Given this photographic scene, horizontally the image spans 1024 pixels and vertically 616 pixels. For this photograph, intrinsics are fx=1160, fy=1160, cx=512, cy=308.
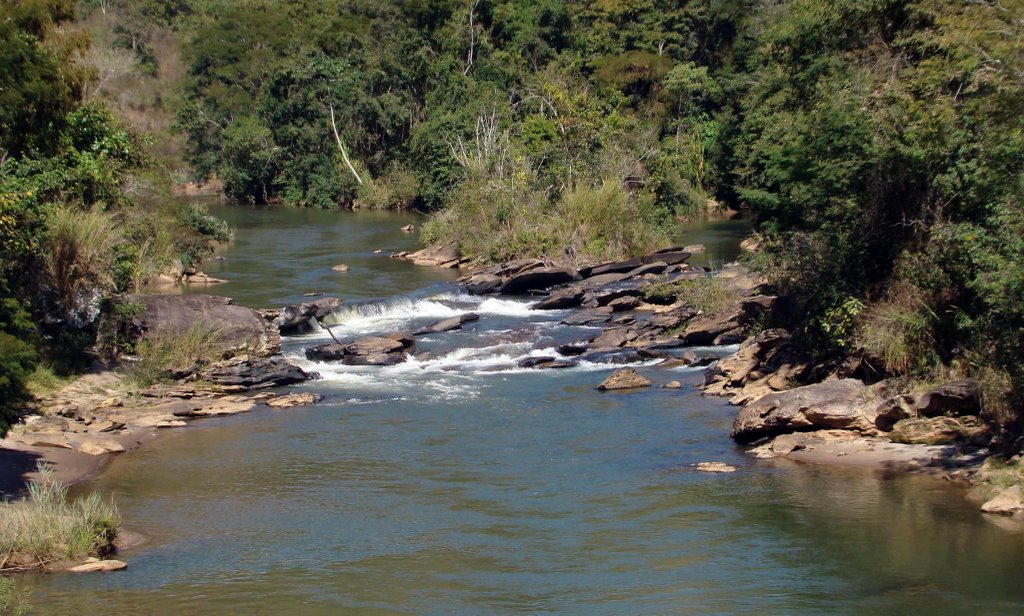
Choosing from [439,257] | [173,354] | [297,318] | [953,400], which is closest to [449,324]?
[297,318]

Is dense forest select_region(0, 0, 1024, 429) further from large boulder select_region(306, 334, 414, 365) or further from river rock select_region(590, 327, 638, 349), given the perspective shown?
large boulder select_region(306, 334, 414, 365)

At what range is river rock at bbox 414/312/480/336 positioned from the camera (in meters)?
30.9

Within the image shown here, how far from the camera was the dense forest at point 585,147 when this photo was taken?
19484 mm

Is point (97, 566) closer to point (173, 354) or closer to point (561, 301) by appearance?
point (173, 354)

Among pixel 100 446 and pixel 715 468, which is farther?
pixel 100 446

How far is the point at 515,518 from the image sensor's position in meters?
16.2

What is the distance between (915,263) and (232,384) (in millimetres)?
14100

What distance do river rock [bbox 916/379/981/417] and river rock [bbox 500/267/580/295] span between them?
64.5 feet

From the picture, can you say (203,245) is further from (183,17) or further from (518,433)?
(183,17)

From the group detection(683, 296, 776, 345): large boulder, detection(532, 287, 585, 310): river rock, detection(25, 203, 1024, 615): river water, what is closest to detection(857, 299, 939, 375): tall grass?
detection(25, 203, 1024, 615): river water

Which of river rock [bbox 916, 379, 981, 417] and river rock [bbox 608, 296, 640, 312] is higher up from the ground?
river rock [bbox 916, 379, 981, 417]

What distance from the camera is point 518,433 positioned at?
69.3 feet

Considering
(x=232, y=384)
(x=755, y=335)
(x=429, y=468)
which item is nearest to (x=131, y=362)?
(x=232, y=384)

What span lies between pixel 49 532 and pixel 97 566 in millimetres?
715
